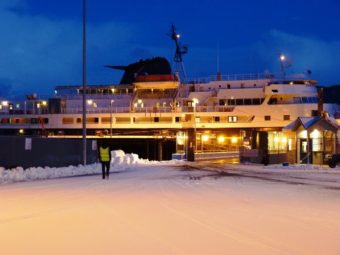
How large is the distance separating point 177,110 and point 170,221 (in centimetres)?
5261

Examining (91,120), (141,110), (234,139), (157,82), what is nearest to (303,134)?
(234,139)

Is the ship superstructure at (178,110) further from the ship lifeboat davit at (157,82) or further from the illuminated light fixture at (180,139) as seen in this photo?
the illuminated light fixture at (180,139)

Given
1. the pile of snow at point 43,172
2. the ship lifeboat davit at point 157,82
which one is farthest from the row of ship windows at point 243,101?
the pile of snow at point 43,172

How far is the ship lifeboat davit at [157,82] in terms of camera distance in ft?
216

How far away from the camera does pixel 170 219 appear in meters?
9.69

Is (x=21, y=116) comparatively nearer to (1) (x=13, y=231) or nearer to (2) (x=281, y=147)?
(2) (x=281, y=147)

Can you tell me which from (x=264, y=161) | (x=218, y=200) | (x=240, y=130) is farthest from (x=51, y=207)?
(x=240, y=130)

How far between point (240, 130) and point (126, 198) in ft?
153

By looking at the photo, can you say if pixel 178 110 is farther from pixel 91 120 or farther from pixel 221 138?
pixel 91 120

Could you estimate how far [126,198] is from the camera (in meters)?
A: 13.3

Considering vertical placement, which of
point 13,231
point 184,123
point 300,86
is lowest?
point 13,231

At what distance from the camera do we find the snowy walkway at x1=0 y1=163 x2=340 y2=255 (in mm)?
7246

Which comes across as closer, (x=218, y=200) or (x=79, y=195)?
(x=218, y=200)

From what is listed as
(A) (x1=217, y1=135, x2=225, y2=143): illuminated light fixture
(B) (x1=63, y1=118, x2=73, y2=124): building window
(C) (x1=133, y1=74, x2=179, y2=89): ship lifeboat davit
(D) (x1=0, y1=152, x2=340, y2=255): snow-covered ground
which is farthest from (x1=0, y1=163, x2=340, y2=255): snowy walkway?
(B) (x1=63, y1=118, x2=73, y2=124): building window
